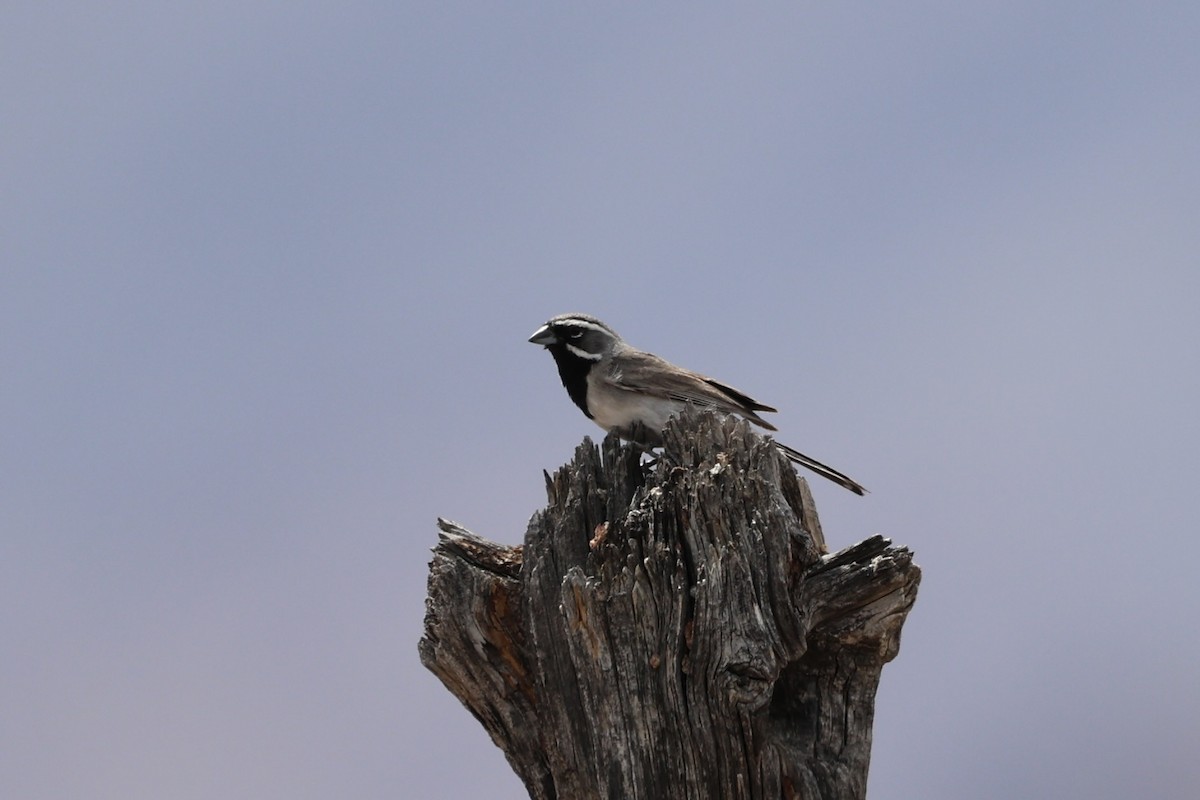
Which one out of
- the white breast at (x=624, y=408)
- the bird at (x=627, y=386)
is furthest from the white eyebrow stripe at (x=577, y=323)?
the white breast at (x=624, y=408)

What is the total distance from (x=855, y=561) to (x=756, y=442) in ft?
3.67

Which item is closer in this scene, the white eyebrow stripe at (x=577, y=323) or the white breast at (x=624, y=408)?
the white breast at (x=624, y=408)

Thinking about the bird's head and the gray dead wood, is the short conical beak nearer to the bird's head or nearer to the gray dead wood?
the bird's head

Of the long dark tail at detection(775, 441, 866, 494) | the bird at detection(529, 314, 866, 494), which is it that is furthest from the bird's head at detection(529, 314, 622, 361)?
the long dark tail at detection(775, 441, 866, 494)

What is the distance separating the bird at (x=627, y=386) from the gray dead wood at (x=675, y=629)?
1.79 metres

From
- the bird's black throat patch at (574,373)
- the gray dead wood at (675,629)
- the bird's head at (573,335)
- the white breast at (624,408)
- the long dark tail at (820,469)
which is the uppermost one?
the bird's head at (573,335)

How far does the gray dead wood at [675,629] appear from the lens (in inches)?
352

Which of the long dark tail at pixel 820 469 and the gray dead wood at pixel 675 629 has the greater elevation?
the long dark tail at pixel 820 469

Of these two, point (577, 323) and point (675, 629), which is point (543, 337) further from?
point (675, 629)

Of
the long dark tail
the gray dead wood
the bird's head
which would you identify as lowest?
the gray dead wood

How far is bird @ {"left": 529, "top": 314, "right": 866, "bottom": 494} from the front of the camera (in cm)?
1216

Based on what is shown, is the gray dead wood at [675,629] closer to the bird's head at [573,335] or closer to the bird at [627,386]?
the bird at [627,386]

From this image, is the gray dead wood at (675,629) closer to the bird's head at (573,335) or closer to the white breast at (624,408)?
the white breast at (624,408)

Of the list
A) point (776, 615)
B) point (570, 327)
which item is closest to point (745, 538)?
point (776, 615)
